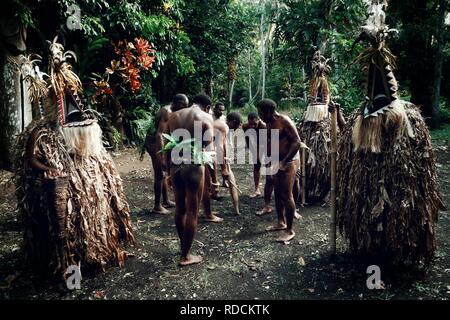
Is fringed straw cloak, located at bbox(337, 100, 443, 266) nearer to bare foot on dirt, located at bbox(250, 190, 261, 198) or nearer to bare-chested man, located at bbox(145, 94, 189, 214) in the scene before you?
bare-chested man, located at bbox(145, 94, 189, 214)

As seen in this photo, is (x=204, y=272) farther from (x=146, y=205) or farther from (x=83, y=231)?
(x=146, y=205)

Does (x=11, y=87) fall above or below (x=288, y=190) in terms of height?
above

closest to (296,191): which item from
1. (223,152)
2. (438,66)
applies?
(223,152)

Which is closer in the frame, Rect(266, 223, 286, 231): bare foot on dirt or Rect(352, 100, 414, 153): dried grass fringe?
Rect(352, 100, 414, 153): dried grass fringe

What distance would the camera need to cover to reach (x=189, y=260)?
4266 mm

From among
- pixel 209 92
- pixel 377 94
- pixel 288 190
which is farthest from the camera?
pixel 209 92

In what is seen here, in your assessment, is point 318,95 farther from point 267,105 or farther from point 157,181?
point 157,181

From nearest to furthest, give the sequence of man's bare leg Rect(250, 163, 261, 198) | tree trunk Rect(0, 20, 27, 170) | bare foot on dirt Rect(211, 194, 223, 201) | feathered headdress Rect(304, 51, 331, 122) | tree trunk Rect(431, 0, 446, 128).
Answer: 1. feathered headdress Rect(304, 51, 331, 122)
2. tree trunk Rect(0, 20, 27, 170)
3. bare foot on dirt Rect(211, 194, 223, 201)
4. man's bare leg Rect(250, 163, 261, 198)
5. tree trunk Rect(431, 0, 446, 128)

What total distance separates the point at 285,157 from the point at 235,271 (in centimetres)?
162

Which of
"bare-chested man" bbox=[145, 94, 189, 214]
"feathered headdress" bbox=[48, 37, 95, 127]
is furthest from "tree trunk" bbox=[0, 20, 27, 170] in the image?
"feathered headdress" bbox=[48, 37, 95, 127]

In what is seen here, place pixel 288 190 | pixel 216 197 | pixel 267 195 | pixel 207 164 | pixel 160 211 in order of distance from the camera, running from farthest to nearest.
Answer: pixel 216 197 < pixel 160 211 < pixel 267 195 < pixel 207 164 < pixel 288 190

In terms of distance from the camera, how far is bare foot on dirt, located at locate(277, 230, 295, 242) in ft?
16.0

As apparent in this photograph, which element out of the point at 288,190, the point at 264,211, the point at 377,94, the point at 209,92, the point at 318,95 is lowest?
the point at 264,211
